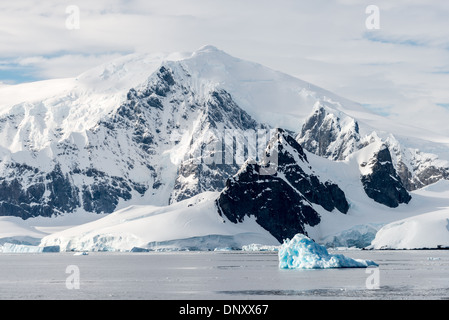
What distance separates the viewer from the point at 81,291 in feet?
366

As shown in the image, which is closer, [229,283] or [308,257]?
[229,283]

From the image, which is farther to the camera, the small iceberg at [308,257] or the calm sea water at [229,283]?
the small iceberg at [308,257]

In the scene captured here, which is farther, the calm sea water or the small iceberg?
the small iceberg

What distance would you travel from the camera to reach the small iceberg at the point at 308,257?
151125 millimetres

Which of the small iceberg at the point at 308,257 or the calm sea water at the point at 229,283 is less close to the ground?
the calm sea water at the point at 229,283

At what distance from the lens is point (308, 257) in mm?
154375

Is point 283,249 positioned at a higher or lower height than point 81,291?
lower

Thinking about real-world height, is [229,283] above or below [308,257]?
above

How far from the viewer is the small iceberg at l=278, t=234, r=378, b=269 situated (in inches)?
5950

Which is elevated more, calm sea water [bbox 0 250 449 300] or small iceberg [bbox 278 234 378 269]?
calm sea water [bbox 0 250 449 300]
